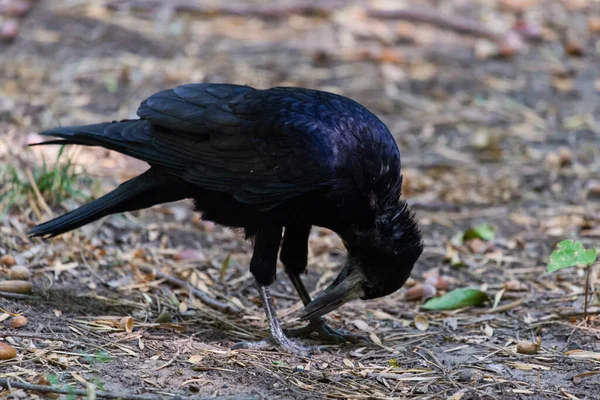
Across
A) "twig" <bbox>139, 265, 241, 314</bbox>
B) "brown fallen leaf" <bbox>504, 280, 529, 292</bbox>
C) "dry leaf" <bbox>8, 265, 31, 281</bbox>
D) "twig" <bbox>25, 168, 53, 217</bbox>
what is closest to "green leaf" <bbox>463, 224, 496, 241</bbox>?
"brown fallen leaf" <bbox>504, 280, 529, 292</bbox>

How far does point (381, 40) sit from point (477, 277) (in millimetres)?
4584

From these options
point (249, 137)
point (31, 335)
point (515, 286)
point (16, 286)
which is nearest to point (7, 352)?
point (31, 335)

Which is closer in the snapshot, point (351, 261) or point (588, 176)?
point (351, 261)

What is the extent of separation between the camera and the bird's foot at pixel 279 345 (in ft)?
13.1

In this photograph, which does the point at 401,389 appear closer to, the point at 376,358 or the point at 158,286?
the point at 376,358

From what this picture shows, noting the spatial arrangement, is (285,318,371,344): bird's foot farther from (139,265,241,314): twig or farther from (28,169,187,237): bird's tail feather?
(28,169,187,237): bird's tail feather

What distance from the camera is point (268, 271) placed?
420 cm

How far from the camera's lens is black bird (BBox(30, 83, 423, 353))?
13.1 feet

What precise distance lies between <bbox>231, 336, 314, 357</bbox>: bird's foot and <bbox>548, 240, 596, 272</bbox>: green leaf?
4.18ft

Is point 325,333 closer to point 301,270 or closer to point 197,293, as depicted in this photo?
point 301,270

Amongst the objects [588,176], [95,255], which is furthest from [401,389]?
[588,176]

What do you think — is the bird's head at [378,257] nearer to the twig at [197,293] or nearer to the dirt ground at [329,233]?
the dirt ground at [329,233]

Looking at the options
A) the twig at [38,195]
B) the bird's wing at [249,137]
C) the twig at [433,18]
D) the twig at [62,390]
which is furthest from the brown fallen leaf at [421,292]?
the twig at [433,18]

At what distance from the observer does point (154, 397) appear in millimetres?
3107
